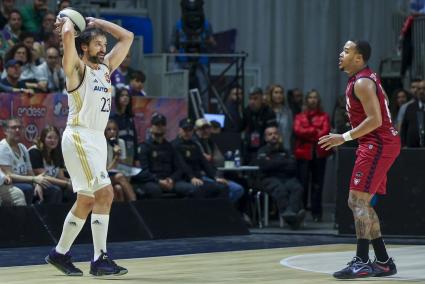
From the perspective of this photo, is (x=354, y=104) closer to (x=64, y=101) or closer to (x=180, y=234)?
(x=180, y=234)

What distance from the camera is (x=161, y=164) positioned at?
14867mm

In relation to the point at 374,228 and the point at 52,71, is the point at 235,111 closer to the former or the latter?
the point at 52,71

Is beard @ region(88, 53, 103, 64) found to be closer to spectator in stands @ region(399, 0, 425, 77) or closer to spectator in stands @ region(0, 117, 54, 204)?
spectator in stands @ region(0, 117, 54, 204)

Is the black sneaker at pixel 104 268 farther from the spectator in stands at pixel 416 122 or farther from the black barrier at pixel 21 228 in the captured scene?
the spectator in stands at pixel 416 122

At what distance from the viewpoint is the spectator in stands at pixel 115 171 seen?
1403 cm

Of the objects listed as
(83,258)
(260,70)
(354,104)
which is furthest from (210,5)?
(354,104)

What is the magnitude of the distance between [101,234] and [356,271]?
6.85 ft

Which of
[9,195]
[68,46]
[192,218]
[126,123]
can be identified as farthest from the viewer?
[126,123]

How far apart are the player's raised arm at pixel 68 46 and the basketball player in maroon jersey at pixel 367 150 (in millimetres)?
2156

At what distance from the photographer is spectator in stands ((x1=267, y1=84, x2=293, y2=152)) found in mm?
17141

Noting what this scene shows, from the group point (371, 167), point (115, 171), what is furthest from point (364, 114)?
point (115, 171)

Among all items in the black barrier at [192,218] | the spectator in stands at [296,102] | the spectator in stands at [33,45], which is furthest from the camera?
the spectator in stands at [296,102]

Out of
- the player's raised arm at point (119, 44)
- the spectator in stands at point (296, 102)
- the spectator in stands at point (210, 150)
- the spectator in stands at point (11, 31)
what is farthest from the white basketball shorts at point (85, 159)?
the spectator in stands at point (296, 102)

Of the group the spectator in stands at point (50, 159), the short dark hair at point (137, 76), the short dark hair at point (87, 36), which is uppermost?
the short dark hair at point (87, 36)
